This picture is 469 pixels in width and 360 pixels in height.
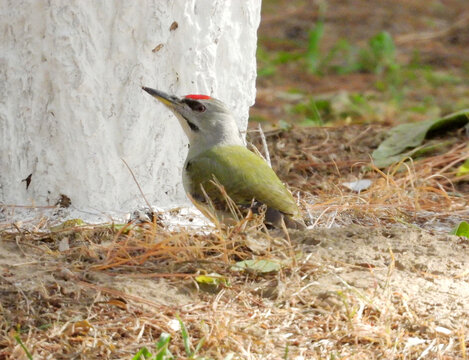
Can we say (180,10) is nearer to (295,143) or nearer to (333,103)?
(295,143)

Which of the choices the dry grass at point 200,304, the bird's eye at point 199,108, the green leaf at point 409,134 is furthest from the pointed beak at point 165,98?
the green leaf at point 409,134

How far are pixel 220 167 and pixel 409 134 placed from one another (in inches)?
94.2

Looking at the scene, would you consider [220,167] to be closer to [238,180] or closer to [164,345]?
[238,180]

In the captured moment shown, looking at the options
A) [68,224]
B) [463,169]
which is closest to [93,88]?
[68,224]

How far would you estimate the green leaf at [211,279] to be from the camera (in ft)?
11.2

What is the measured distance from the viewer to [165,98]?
13.7 feet

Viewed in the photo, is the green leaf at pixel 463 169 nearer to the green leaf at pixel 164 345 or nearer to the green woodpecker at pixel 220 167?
the green woodpecker at pixel 220 167

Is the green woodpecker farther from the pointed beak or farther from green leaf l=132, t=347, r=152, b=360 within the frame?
green leaf l=132, t=347, r=152, b=360

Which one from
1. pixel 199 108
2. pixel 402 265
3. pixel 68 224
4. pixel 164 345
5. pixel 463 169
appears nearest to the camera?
pixel 164 345

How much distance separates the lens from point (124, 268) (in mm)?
3596

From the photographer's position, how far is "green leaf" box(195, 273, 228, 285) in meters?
3.41

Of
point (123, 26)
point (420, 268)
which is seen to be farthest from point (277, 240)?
point (123, 26)

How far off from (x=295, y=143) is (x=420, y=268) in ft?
9.00

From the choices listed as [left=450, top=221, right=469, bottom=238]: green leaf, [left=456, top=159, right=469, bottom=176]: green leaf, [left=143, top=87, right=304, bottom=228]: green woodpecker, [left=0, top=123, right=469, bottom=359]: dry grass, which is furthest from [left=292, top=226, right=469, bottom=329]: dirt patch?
[left=456, top=159, right=469, bottom=176]: green leaf
